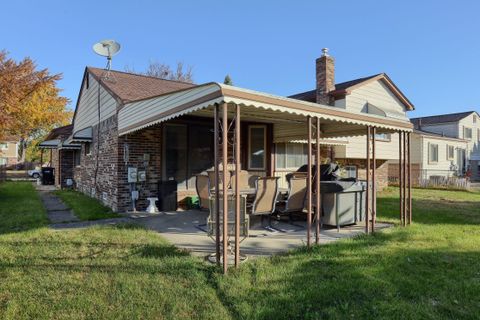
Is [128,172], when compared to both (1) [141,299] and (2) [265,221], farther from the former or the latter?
(1) [141,299]

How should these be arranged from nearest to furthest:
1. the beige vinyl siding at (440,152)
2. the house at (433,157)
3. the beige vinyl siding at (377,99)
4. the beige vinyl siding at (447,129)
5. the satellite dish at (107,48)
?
the satellite dish at (107,48), the beige vinyl siding at (377,99), the house at (433,157), the beige vinyl siding at (440,152), the beige vinyl siding at (447,129)

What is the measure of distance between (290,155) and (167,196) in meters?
4.83

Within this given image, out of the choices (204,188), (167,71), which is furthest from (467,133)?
(204,188)

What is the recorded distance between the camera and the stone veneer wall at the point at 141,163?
28.7 ft

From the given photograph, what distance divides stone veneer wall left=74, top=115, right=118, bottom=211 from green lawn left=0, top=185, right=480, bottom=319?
3.43 m

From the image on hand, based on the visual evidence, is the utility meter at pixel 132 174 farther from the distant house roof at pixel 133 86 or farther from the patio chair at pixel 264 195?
the patio chair at pixel 264 195

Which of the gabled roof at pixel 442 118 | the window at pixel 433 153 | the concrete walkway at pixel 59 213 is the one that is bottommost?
the concrete walkway at pixel 59 213

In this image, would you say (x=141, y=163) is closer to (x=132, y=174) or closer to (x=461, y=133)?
(x=132, y=174)

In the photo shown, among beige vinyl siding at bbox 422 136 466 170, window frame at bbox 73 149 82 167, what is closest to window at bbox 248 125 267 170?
window frame at bbox 73 149 82 167

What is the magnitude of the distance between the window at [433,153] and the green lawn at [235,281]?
20.8m

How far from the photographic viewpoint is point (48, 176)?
63.0 ft

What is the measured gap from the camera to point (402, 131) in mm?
7152

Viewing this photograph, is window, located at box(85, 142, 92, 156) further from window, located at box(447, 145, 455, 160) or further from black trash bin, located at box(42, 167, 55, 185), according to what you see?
window, located at box(447, 145, 455, 160)

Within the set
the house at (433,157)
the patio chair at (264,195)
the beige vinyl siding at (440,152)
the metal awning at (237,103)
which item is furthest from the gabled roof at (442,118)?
the patio chair at (264,195)
